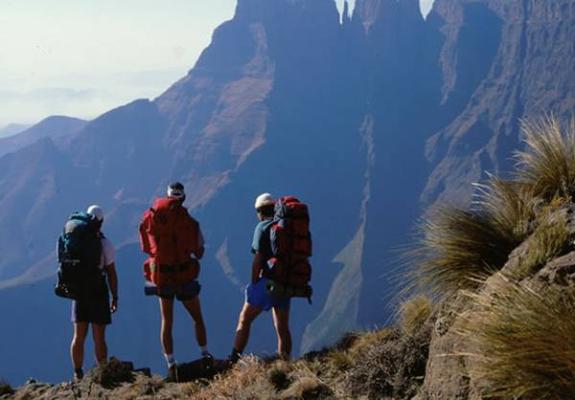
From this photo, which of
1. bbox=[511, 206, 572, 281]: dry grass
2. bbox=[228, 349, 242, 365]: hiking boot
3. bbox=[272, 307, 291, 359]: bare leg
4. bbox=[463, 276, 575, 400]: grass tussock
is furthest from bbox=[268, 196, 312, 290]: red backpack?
bbox=[463, 276, 575, 400]: grass tussock

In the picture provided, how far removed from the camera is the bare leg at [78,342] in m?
9.20

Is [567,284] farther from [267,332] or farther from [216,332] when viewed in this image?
[216,332]

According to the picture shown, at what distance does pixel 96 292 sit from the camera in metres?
9.03

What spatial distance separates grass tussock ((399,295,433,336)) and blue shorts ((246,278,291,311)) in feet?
5.96

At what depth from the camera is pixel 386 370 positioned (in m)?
5.67

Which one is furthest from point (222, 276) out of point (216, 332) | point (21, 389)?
point (21, 389)

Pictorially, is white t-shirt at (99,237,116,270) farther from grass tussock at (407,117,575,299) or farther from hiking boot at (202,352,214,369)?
grass tussock at (407,117,575,299)

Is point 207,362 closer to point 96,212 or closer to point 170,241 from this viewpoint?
point 170,241

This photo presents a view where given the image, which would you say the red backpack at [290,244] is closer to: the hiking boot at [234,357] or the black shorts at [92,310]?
the hiking boot at [234,357]

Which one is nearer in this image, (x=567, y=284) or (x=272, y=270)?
(x=567, y=284)

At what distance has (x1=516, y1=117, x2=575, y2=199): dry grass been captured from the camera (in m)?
6.20

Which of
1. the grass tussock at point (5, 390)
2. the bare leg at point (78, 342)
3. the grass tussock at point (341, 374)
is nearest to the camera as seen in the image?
the grass tussock at point (341, 374)

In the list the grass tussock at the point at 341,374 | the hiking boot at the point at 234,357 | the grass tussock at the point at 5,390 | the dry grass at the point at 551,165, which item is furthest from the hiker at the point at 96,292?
the dry grass at the point at 551,165

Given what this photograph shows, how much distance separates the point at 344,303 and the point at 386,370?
167m
